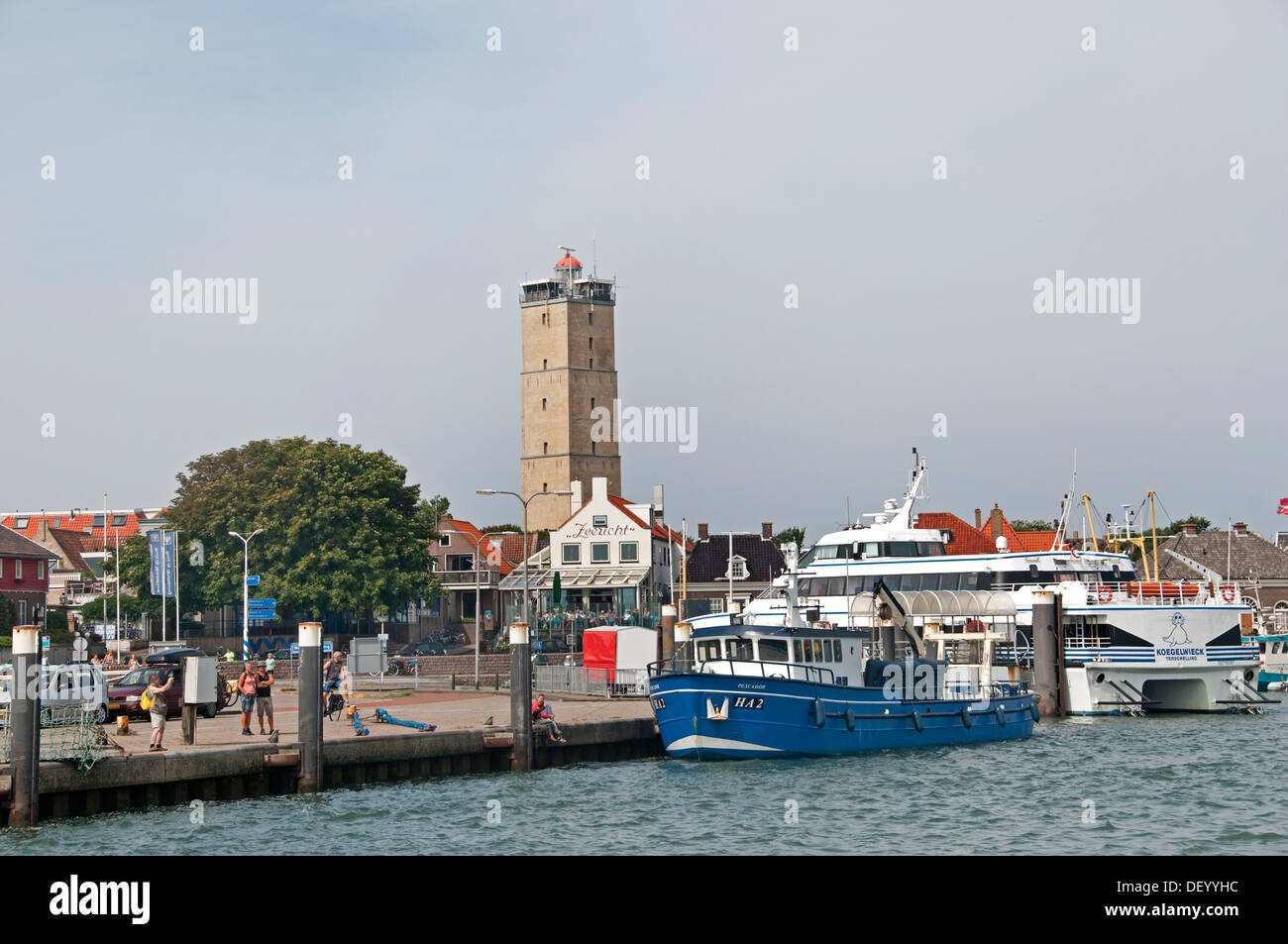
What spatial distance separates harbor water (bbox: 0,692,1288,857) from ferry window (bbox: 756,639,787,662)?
2.79 m

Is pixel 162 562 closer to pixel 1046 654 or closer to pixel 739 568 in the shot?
pixel 1046 654

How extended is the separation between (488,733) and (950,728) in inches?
567

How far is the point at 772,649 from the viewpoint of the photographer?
125 feet

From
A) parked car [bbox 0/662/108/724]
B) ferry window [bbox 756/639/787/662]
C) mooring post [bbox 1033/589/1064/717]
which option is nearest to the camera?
parked car [bbox 0/662/108/724]

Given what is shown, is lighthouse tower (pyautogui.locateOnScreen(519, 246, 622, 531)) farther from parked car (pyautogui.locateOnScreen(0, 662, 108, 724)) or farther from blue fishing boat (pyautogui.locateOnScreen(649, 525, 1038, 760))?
parked car (pyautogui.locateOnScreen(0, 662, 108, 724))

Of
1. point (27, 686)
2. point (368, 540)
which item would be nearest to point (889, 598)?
point (27, 686)

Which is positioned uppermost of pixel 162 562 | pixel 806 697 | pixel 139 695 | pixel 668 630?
pixel 162 562

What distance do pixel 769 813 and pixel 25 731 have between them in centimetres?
1407

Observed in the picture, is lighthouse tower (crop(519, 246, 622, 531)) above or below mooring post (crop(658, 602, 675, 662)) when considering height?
above

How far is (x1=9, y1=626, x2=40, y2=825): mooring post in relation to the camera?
24.7 meters

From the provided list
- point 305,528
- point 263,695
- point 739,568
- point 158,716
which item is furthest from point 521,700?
point 739,568

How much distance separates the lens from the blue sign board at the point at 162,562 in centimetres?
6900

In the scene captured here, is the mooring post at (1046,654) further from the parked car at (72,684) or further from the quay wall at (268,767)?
the parked car at (72,684)

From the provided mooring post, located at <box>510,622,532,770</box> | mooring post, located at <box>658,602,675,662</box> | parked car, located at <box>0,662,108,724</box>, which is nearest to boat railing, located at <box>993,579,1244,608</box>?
mooring post, located at <box>658,602,675,662</box>
